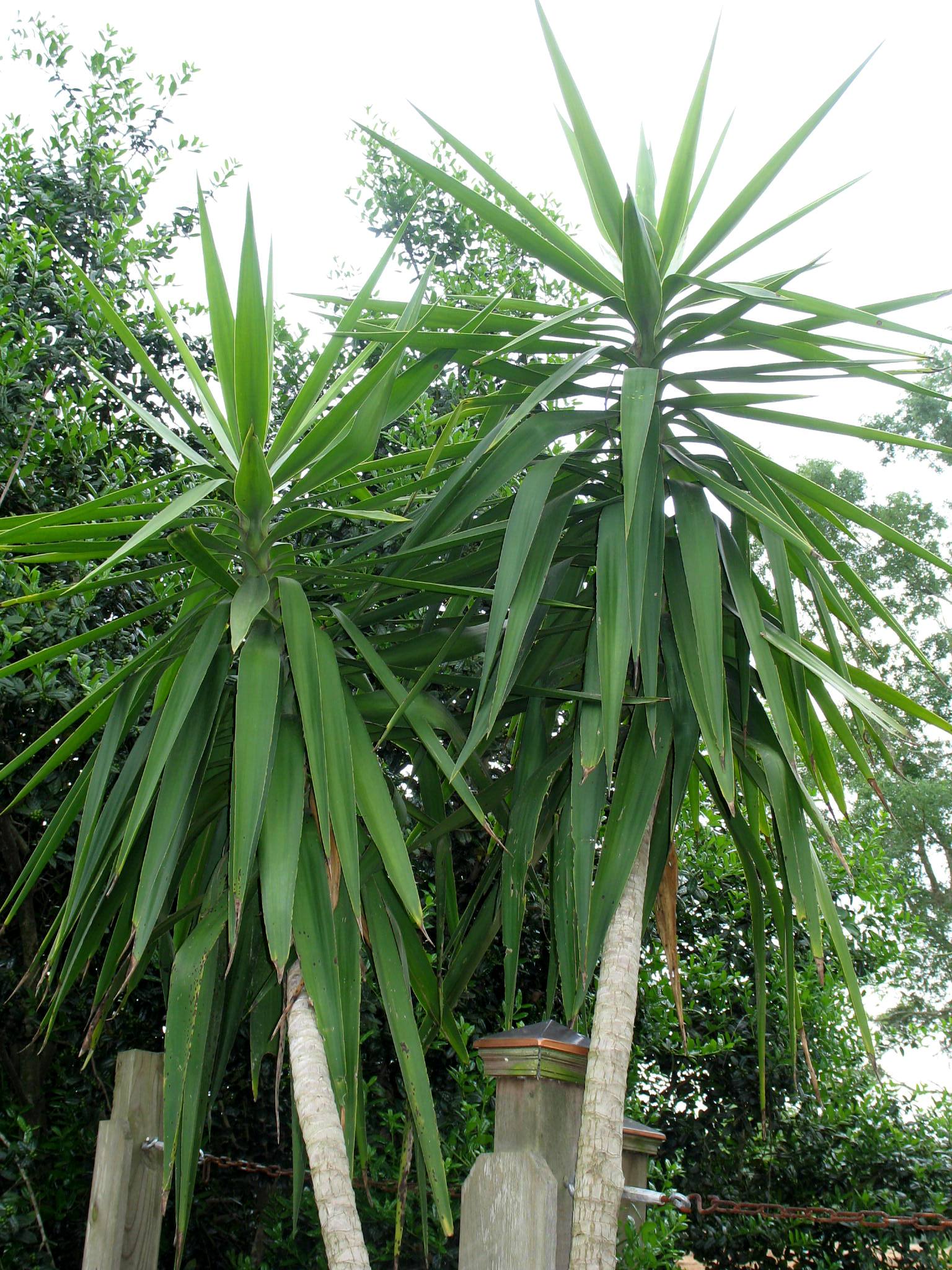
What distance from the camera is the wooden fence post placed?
6.40 ft

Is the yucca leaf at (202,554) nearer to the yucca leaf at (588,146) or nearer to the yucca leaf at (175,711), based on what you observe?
the yucca leaf at (175,711)

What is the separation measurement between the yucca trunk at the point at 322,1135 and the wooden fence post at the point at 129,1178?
0.49 meters

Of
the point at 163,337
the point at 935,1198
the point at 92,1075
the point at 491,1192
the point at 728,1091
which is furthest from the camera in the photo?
the point at 728,1091

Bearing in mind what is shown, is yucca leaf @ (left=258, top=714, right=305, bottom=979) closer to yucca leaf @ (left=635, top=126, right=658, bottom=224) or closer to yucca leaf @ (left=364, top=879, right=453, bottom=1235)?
yucca leaf @ (left=364, top=879, right=453, bottom=1235)

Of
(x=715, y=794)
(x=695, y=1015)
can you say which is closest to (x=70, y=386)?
(x=715, y=794)

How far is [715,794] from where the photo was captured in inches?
98.3

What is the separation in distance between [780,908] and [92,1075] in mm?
2258

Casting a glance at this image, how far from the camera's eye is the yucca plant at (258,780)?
5.38 ft

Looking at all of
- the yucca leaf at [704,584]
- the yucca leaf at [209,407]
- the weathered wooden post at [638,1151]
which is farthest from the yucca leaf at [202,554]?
the weathered wooden post at [638,1151]

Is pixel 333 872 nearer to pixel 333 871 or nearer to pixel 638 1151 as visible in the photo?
pixel 333 871

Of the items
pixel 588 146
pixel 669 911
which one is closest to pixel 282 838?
pixel 669 911

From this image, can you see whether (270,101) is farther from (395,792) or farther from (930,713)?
(930,713)

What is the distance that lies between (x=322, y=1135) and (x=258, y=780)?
537 millimetres

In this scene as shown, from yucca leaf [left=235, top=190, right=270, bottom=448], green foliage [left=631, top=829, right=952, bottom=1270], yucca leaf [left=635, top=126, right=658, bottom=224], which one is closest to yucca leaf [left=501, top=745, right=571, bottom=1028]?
yucca leaf [left=235, top=190, right=270, bottom=448]
